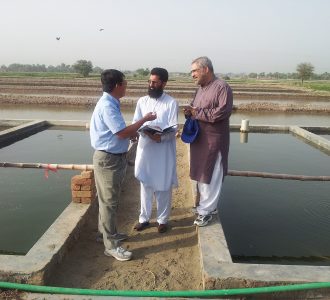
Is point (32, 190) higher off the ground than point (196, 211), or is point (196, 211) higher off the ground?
point (196, 211)

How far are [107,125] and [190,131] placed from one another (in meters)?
0.95

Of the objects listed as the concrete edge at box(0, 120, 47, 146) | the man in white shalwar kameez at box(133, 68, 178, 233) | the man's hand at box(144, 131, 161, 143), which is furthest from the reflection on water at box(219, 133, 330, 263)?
the concrete edge at box(0, 120, 47, 146)

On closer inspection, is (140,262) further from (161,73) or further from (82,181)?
(161,73)

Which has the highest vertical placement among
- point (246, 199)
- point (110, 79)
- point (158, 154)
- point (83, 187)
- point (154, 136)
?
point (110, 79)

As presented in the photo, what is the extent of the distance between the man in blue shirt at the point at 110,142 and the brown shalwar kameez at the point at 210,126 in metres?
0.58

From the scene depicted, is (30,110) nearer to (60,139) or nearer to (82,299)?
(60,139)

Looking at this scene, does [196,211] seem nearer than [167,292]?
No

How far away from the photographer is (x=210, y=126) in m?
3.35

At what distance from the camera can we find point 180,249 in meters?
3.35

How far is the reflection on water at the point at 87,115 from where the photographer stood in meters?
14.2

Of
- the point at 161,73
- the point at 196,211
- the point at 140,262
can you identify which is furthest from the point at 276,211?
the point at 161,73

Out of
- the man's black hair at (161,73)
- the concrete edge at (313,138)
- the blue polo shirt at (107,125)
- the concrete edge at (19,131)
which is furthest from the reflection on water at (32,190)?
the concrete edge at (313,138)

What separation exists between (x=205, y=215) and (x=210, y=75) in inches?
55.7

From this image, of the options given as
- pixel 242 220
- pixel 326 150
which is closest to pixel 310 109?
pixel 326 150
